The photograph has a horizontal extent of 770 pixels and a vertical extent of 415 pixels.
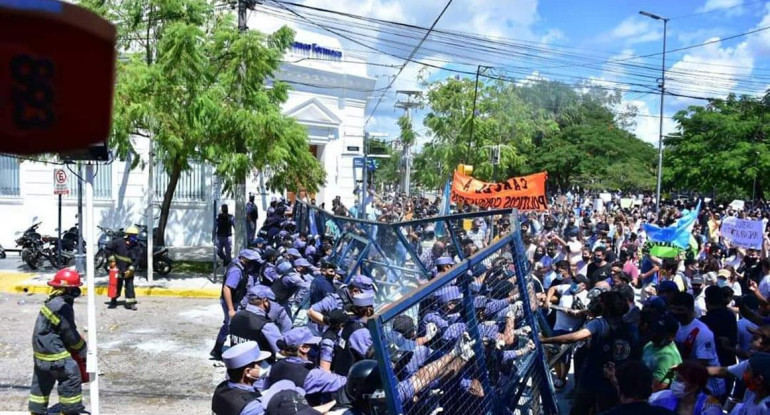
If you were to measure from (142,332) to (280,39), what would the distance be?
6.85 m

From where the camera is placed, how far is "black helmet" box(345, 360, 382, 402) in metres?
3.90

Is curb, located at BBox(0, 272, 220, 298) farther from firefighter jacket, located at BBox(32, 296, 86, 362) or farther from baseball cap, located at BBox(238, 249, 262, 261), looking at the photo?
firefighter jacket, located at BBox(32, 296, 86, 362)

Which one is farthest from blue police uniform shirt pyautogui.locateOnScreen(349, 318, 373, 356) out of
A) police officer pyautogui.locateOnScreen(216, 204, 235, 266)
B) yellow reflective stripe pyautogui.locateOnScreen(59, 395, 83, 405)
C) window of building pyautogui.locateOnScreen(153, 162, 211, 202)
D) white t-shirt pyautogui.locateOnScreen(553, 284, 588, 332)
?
window of building pyautogui.locateOnScreen(153, 162, 211, 202)

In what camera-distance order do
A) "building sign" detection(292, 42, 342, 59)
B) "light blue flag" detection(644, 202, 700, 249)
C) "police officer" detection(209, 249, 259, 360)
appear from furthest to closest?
"building sign" detection(292, 42, 342, 59) → "light blue flag" detection(644, 202, 700, 249) → "police officer" detection(209, 249, 259, 360)

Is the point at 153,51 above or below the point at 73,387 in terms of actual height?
above

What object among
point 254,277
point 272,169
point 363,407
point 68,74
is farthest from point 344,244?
point 68,74

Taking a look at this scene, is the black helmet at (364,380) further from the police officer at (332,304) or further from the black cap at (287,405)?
the police officer at (332,304)

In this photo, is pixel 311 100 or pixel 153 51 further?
pixel 311 100

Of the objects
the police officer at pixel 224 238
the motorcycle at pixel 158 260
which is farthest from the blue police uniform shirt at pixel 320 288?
the police officer at pixel 224 238

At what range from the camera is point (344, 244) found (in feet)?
35.0

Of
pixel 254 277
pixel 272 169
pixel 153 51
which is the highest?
pixel 153 51

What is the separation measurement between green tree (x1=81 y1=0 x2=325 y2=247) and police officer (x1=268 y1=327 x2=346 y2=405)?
8603 millimetres

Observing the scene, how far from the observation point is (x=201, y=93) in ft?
44.2

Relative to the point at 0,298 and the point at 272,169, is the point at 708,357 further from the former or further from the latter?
the point at 0,298
